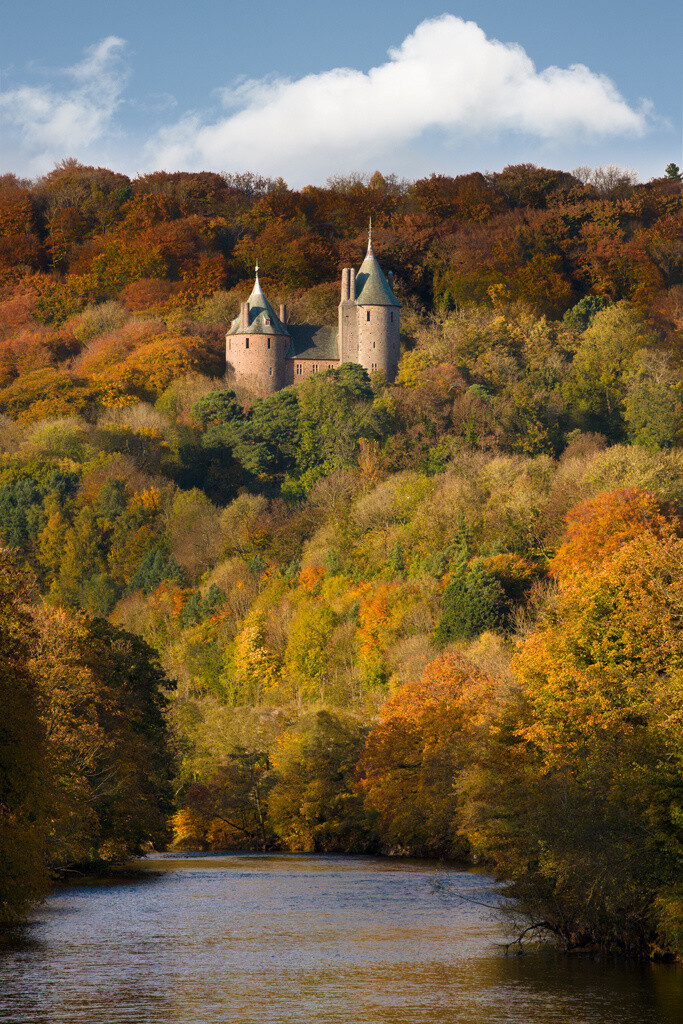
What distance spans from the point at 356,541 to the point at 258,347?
2545cm

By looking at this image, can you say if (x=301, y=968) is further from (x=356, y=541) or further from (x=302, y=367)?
(x=302, y=367)

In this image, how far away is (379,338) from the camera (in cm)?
11100

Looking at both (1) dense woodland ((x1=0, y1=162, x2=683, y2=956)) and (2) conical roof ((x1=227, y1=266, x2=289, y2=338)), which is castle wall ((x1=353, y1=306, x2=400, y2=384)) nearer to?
(1) dense woodland ((x1=0, y1=162, x2=683, y2=956))

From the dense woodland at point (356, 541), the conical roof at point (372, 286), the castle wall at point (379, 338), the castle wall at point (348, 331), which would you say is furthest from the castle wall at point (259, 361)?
the conical roof at point (372, 286)

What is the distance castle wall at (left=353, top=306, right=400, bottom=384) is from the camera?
110438 mm

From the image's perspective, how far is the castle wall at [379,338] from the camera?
110438 millimetres

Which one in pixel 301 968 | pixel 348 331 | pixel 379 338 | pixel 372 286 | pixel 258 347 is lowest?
pixel 301 968

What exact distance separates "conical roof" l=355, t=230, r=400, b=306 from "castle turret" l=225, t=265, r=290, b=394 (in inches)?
262

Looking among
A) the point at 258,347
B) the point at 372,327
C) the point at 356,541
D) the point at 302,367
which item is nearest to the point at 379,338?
the point at 372,327

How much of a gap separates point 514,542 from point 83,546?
30842 mm

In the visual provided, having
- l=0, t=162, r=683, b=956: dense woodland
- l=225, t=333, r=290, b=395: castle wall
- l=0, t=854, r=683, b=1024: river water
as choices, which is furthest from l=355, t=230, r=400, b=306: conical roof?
l=0, t=854, r=683, b=1024: river water

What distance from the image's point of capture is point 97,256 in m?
124

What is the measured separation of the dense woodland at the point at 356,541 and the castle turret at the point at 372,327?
2.39 m

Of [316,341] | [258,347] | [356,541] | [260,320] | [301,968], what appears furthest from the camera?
[316,341]
